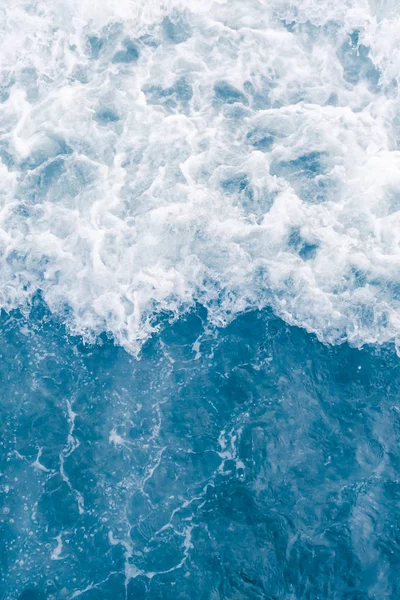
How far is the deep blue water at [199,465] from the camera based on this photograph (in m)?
27.5

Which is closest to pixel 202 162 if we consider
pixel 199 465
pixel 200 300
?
pixel 200 300

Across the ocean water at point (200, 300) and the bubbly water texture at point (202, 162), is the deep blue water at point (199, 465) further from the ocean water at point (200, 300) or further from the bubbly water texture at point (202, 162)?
the bubbly water texture at point (202, 162)

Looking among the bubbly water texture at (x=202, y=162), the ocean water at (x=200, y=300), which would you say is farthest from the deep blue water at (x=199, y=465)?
the bubbly water texture at (x=202, y=162)

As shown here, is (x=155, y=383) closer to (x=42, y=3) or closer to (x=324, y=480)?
(x=324, y=480)

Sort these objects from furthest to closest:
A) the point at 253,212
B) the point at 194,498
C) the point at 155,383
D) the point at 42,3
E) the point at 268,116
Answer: the point at 42,3
the point at 268,116
the point at 253,212
the point at 155,383
the point at 194,498

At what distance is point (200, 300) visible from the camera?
3416 cm

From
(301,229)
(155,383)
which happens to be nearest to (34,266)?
(155,383)

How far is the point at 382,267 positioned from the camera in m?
35.0

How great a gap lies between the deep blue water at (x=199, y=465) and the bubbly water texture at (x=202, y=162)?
201 centimetres

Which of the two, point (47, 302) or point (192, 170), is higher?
point (192, 170)

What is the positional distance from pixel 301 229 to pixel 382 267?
536cm

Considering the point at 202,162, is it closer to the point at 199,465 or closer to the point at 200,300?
the point at 200,300

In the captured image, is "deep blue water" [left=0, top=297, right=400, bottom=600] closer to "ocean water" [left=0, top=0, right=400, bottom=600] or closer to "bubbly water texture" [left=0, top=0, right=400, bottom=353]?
"ocean water" [left=0, top=0, right=400, bottom=600]

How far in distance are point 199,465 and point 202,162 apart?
20206mm
